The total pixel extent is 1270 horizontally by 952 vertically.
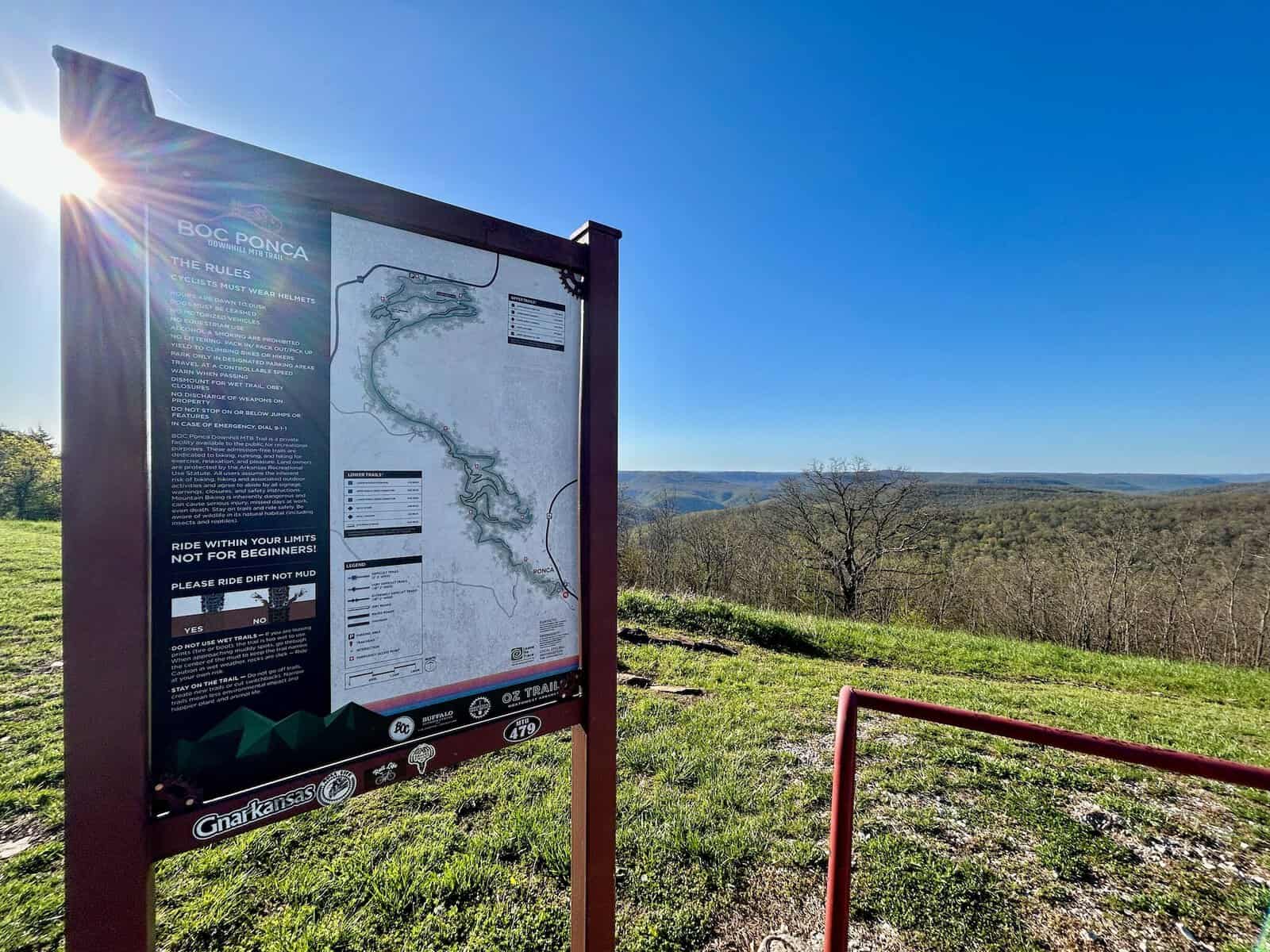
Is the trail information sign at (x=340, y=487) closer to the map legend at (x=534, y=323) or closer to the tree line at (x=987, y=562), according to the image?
the map legend at (x=534, y=323)

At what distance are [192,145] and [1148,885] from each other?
196 inches

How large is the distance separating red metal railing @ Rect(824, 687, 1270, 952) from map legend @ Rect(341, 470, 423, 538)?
1602 mm

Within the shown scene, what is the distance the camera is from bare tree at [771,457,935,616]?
19.0 m

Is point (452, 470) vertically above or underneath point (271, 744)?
above

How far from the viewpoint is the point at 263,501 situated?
1.27m

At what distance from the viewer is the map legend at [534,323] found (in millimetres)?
1703

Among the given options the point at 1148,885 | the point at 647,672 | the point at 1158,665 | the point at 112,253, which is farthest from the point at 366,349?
the point at 1158,665

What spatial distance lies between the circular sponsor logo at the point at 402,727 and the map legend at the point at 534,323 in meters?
1.26

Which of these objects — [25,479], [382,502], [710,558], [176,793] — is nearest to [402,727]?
[176,793]

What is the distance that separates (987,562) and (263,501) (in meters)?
23.3

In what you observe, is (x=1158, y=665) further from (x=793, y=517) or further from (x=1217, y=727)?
(x=793, y=517)

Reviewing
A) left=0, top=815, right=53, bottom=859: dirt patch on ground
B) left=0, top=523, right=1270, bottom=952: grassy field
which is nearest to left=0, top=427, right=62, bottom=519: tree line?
left=0, top=523, right=1270, bottom=952: grassy field

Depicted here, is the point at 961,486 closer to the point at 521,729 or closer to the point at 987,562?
the point at 987,562

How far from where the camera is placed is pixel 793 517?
20.9 meters
